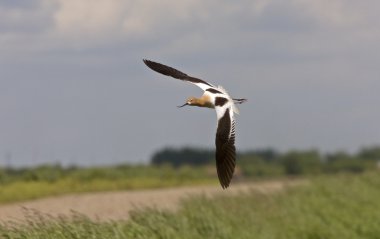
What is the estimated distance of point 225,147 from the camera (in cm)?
1066

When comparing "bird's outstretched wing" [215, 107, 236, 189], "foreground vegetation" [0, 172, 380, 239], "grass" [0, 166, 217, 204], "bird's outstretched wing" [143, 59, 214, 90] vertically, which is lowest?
"foreground vegetation" [0, 172, 380, 239]

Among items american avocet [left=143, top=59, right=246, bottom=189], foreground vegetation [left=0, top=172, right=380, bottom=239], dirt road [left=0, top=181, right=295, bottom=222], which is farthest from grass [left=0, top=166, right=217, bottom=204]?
american avocet [left=143, top=59, right=246, bottom=189]

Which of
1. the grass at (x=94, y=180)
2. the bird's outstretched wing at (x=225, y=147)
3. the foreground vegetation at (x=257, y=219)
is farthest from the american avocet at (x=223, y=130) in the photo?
the grass at (x=94, y=180)

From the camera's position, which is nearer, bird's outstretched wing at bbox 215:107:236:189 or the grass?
bird's outstretched wing at bbox 215:107:236:189

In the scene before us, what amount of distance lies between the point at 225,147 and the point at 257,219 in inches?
264

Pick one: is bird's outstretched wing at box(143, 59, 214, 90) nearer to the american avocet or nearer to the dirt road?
the american avocet

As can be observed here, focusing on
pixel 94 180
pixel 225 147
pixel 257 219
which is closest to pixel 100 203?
pixel 257 219

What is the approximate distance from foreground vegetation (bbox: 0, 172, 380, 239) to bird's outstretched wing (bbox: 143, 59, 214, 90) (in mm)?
1749

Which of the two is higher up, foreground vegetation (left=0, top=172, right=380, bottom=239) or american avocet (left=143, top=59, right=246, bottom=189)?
american avocet (left=143, top=59, right=246, bottom=189)

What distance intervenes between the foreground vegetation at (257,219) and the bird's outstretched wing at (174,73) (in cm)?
175

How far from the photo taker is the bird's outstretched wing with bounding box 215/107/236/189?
34.6ft

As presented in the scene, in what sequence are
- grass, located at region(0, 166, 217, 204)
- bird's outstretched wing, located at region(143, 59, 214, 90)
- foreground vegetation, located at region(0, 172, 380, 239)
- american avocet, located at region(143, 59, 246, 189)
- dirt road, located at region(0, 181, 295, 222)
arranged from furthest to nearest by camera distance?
grass, located at region(0, 166, 217, 204) → dirt road, located at region(0, 181, 295, 222) → bird's outstretched wing, located at region(143, 59, 214, 90) → foreground vegetation, located at region(0, 172, 380, 239) → american avocet, located at region(143, 59, 246, 189)

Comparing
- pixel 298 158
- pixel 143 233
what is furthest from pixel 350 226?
pixel 298 158

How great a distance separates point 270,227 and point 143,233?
510 cm
